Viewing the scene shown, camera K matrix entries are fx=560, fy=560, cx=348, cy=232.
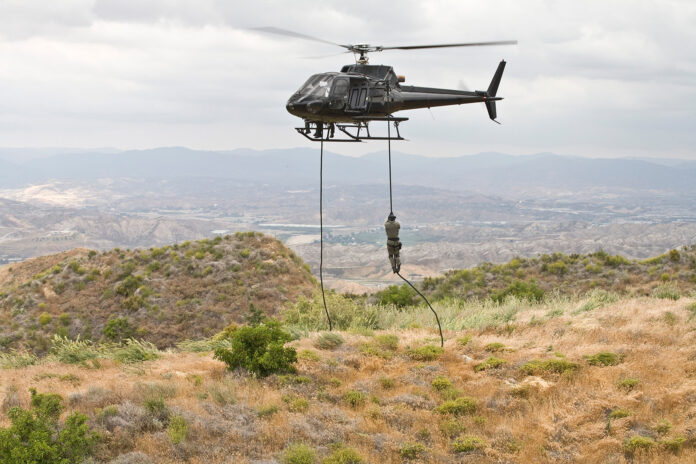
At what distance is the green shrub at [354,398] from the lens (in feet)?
42.4

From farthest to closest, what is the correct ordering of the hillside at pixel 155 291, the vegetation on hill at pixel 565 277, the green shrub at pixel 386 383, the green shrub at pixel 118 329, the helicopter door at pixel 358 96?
the hillside at pixel 155 291 → the green shrub at pixel 118 329 → the vegetation on hill at pixel 565 277 → the green shrub at pixel 386 383 → the helicopter door at pixel 358 96

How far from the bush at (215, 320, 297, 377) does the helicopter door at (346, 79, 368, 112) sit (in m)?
6.31

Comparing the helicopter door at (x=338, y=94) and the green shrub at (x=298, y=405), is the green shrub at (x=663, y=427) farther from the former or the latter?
the helicopter door at (x=338, y=94)

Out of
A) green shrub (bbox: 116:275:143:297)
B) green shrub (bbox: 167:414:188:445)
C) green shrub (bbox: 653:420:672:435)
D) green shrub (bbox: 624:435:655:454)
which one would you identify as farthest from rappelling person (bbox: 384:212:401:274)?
green shrub (bbox: 116:275:143:297)

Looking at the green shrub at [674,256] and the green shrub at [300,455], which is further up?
the green shrub at [674,256]

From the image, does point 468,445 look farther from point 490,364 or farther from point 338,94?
point 338,94

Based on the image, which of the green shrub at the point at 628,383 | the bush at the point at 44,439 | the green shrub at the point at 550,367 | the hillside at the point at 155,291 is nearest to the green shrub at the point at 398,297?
the hillside at the point at 155,291

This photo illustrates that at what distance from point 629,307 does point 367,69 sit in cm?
1381

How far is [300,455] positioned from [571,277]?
93.8 feet

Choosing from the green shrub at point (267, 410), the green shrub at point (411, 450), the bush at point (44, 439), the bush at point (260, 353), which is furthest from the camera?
the bush at point (260, 353)

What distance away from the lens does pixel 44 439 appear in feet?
31.2

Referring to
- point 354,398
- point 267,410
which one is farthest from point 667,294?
point 267,410

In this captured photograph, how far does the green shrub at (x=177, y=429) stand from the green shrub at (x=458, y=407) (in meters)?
5.46

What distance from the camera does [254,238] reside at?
42688 mm
